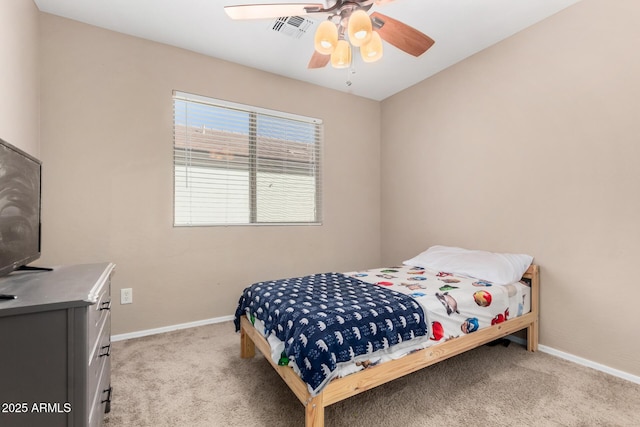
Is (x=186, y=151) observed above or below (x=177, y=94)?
below

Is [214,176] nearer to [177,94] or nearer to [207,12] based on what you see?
[177,94]

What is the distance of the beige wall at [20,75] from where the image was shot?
1.65m

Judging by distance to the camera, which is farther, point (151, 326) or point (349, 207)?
point (349, 207)

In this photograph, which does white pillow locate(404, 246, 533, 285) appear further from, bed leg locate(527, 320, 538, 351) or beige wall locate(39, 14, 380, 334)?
beige wall locate(39, 14, 380, 334)

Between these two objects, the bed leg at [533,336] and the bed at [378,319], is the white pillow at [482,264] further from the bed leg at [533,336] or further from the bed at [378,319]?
the bed leg at [533,336]

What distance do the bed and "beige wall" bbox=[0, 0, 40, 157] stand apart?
5.81 ft

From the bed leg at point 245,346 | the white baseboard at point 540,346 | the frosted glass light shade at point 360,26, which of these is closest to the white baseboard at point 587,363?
the white baseboard at point 540,346

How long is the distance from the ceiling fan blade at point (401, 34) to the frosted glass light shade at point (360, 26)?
0.16 m

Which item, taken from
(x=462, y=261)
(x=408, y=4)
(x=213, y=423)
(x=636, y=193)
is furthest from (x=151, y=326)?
→ (x=636, y=193)

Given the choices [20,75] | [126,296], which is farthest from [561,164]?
[20,75]

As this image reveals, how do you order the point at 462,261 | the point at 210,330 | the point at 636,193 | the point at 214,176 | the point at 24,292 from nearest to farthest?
the point at 24,292, the point at 636,193, the point at 462,261, the point at 210,330, the point at 214,176

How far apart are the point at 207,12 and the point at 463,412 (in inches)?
125

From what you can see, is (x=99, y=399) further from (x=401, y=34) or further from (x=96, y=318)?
(x=401, y=34)

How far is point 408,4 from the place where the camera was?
7.11ft
